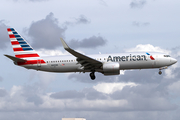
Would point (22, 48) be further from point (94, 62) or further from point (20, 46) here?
point (94, 62)

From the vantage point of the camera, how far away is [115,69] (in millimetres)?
61312

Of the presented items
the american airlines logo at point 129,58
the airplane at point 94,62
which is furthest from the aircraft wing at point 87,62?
the american airlines logo at point 129,58

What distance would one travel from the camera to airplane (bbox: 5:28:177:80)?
6188 centimetres

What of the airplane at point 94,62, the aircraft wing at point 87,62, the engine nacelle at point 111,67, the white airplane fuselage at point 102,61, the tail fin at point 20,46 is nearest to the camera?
the aircraft wing at point 87,62

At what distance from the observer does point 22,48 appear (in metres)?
68.2

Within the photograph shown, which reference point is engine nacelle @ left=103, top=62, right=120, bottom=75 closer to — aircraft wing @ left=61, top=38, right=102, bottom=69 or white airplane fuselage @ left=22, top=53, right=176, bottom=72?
white airplane fuselage @ left=22, top=53, right=176, bottom=72

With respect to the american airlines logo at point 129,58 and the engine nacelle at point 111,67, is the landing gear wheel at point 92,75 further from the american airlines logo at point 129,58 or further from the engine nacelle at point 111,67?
the american airlines logo at point 129,58

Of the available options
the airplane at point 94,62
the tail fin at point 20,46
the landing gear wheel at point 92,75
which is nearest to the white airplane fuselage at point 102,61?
the airplane at point 94,62

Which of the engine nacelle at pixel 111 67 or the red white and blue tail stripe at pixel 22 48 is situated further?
the red white and blue tail stripe at pixel 22 48

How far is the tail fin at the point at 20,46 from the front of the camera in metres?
67.2

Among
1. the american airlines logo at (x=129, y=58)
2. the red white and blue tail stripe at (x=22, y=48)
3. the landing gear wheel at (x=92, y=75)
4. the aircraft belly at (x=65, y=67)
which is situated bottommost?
the landing gear wheel at (x=92, y=75)

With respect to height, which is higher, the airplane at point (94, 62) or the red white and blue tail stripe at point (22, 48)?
the red white and blue tail stripe at point (22, 48)

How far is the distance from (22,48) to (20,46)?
69 centimetres

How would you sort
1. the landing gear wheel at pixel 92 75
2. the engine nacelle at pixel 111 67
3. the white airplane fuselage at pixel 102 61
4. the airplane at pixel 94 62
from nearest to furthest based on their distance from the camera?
the engine nacelle at pixel 111 67 → the airplane at pixel 94 62 → the white airplane fuselage at pixel 102 61 → the landing gear wheel at pixel 92 75
